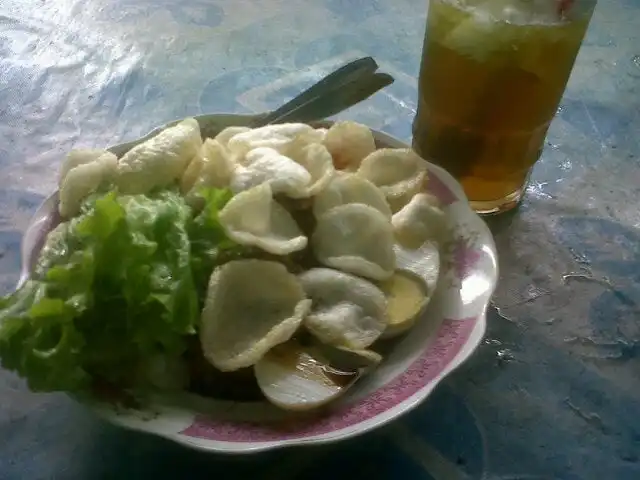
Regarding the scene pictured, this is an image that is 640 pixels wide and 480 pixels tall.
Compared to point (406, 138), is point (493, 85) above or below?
above

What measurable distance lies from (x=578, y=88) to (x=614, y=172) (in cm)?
17

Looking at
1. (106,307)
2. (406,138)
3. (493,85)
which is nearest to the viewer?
(106,307)

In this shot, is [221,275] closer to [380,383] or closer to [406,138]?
[380,383]

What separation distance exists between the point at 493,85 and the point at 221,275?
31 centimetres

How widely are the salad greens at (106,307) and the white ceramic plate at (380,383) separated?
29 mm

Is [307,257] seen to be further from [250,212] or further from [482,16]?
[482,16]

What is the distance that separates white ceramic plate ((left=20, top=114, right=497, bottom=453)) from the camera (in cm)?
41

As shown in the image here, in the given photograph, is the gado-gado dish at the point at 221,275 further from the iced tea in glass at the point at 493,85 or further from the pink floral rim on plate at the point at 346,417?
the iced tea in glass at the point at 493,85

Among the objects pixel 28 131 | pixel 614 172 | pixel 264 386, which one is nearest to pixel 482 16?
pixel 614 172

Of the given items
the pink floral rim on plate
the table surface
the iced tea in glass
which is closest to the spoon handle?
the iced tea in glass

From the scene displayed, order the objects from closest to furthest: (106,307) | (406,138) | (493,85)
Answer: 1. (106,307)
2. (493,85)
3. (406,138)

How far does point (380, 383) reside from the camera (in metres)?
0.45

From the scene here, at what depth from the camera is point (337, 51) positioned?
0.91m

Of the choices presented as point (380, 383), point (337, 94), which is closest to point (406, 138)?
point (337, 94)
